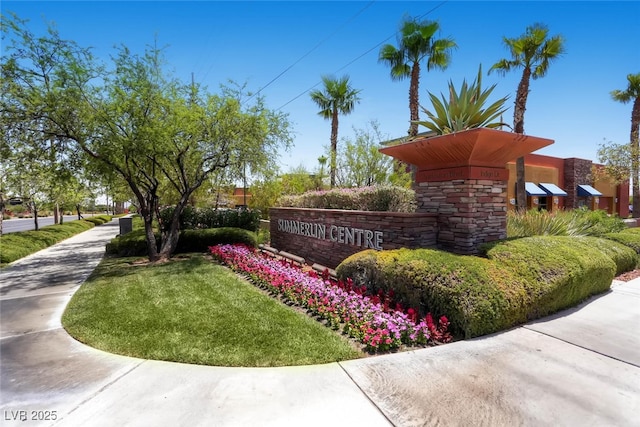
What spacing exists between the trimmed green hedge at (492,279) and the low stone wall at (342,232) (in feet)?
3.35

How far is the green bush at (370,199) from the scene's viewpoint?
790 cm

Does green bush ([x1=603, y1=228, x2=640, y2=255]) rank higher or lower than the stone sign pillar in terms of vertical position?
lower

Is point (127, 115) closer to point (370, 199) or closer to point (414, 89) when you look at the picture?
point (370, 199)

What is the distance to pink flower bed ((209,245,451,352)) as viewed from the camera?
4.18 meters

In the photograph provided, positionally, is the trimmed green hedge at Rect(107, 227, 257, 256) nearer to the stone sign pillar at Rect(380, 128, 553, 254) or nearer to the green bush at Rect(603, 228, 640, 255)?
the stone sign pillar at Rect(380, 128, 553, 254)

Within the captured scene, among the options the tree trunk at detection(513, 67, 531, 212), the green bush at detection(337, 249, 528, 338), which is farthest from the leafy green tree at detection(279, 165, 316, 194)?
the green bush at detection(337, 249, 528, 338)

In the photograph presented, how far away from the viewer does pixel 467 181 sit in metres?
6.18

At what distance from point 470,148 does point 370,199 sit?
3.04m

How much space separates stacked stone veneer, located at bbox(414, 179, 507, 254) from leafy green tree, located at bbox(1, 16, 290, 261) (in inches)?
243

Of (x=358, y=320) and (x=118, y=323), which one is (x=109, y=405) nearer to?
(x=118, y=323)

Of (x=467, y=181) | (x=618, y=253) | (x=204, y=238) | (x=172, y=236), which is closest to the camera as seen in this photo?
(x=467, y=181)
